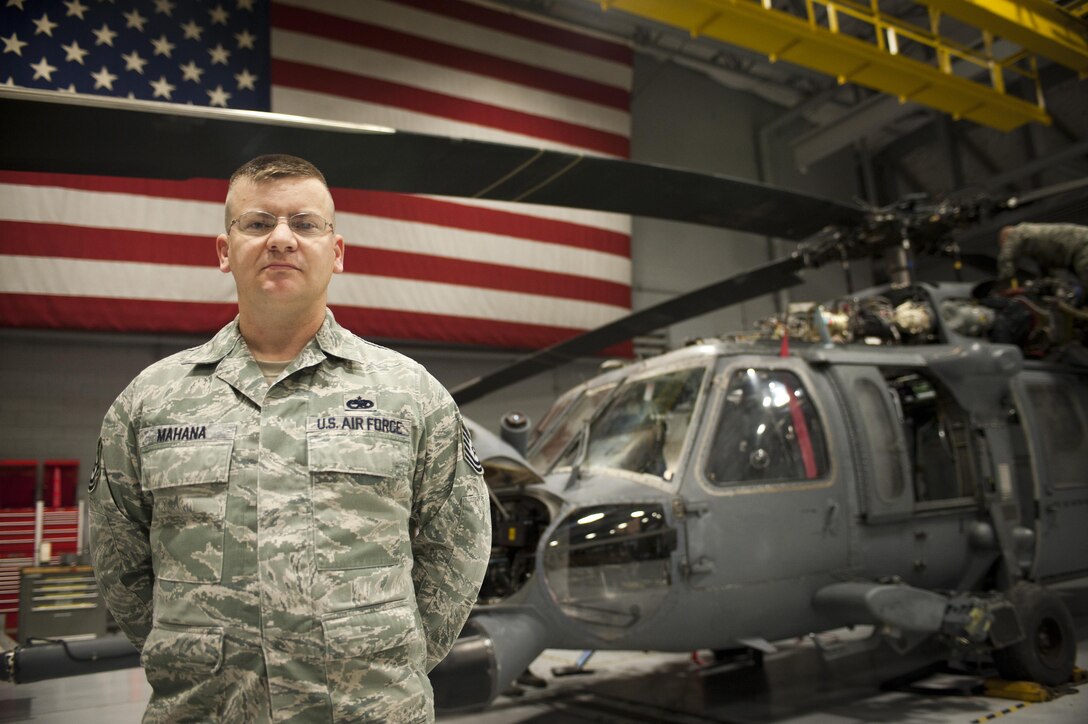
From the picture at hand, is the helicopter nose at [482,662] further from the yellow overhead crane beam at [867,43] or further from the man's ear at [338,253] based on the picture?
the yellow overhead crane beam at [867,43]

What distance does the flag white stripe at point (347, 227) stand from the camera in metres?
2.99

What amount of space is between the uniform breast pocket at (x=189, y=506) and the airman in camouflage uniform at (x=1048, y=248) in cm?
613

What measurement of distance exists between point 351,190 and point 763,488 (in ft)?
10.2

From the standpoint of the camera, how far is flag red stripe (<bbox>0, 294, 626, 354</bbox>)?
151 inches

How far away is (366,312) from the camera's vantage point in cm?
671

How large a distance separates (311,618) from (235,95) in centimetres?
220

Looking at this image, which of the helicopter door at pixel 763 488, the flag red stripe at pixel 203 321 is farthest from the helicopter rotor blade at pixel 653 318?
the flag red stripe at pixel 203 321

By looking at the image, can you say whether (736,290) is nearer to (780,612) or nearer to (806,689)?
(780,612)

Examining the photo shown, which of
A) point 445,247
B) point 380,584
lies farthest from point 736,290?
point 380,584

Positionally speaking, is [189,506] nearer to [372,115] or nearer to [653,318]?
[653,318]

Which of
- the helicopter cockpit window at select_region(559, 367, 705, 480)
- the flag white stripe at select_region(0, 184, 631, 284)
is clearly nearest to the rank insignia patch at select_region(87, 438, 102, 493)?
the flag white stripe at select_region(0, 184, 631, 284)

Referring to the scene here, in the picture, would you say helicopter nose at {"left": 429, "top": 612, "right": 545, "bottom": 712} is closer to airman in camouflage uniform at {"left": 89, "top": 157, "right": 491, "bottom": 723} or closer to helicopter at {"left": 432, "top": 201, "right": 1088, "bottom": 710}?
helicopter at {"left": 432, "top": 201, "right": 1088, "bottom": 710}

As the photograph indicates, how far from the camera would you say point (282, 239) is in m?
1.53

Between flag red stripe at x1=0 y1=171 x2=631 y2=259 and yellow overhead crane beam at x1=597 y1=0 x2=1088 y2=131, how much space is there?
7.71ft
